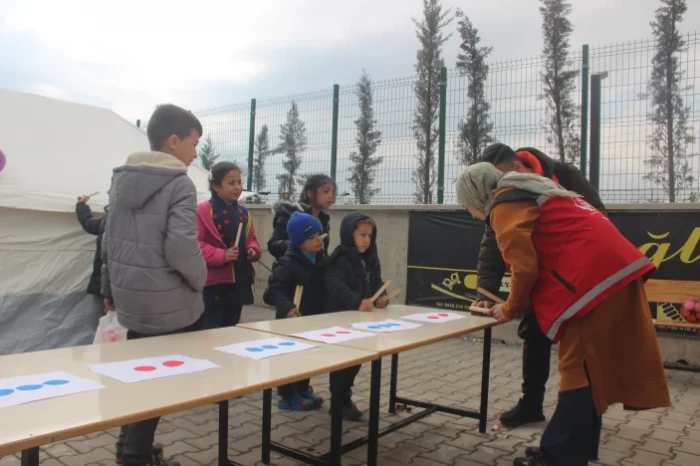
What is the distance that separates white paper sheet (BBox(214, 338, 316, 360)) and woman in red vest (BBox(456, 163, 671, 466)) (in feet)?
2.98

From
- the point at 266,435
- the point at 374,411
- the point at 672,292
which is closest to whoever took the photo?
the point at 374,411

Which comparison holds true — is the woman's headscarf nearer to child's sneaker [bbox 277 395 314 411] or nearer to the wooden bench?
child's sneaker [bbox 277 395 314 411]

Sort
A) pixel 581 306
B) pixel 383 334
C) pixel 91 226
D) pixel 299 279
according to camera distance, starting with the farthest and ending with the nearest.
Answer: pixel 91 226
pixel 299 279
pixel 383 334
pixel 581 306

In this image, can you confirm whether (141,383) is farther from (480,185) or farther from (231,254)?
(231,254)

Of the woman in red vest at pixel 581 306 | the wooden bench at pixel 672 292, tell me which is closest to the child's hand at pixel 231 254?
the woman in red vest at pixel 581 306

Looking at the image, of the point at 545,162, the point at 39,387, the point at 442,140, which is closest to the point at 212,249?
the point at 545,162

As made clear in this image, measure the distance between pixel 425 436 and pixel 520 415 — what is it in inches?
24.1

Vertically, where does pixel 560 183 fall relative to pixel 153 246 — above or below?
above

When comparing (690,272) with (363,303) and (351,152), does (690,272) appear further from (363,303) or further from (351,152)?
(351,152)

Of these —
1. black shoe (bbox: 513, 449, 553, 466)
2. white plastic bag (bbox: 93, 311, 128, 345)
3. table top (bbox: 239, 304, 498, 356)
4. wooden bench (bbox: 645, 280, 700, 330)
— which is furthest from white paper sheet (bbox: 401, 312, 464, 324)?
wooden bench (bbox: 645, 280, 700, 330)

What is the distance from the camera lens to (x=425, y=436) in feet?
10.4

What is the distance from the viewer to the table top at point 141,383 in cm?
120

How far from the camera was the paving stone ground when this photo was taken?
111 inches

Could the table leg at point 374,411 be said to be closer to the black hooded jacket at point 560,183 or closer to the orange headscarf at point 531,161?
the black hooded jacket at point 560,183
